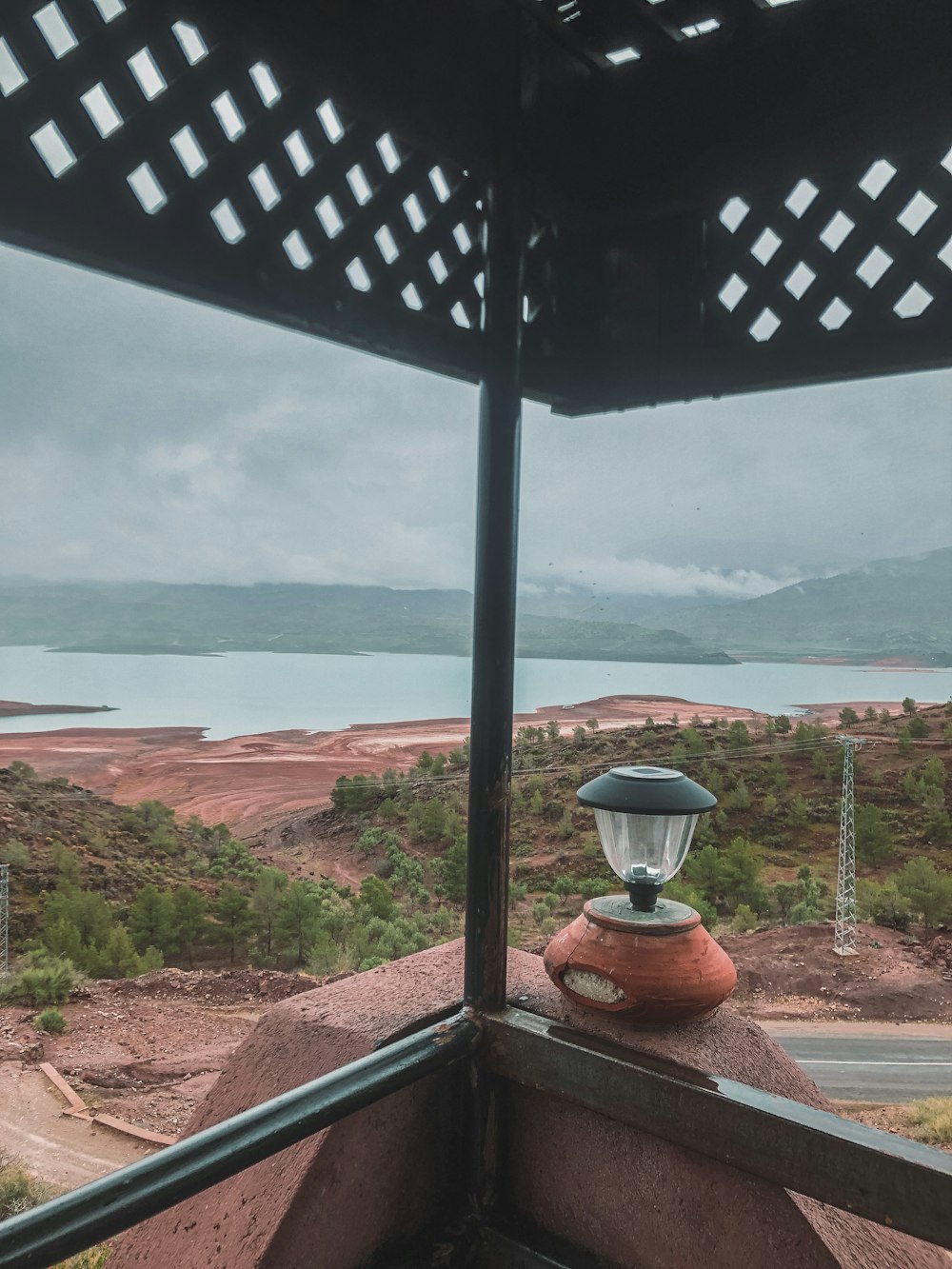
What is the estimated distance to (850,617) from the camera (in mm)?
3475

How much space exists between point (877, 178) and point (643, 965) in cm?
128

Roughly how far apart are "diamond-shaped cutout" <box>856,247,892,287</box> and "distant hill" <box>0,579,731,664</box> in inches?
74.5

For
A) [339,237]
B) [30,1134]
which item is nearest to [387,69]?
[339,237]

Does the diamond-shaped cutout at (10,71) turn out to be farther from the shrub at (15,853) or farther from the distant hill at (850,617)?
the shrub at (15,853)

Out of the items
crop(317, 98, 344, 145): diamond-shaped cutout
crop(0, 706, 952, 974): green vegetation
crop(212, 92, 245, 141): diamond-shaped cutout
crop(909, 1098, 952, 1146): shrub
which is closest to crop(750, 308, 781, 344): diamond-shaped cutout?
crop(317, 98, 344, 145): diamond-shaped cutout

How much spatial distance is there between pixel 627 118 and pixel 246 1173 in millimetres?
1805

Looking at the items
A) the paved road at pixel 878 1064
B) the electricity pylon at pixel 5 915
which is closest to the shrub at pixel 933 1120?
the paved road at pixel 878 1064

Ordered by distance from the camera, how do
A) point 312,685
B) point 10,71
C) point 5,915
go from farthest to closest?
point 312,685, point 5,915, point 10,71

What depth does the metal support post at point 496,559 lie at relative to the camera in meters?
1.24

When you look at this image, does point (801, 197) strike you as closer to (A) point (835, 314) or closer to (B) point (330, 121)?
(A) point (835, 314)

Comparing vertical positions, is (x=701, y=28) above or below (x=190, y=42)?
above

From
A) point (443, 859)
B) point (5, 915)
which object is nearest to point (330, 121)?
point (443, 859)

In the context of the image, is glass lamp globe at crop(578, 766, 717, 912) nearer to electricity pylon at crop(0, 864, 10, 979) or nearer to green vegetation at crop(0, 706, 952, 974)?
green vegetation at crop(0, 706, 952, 974)

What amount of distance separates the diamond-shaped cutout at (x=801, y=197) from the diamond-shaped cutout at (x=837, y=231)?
54 mm
